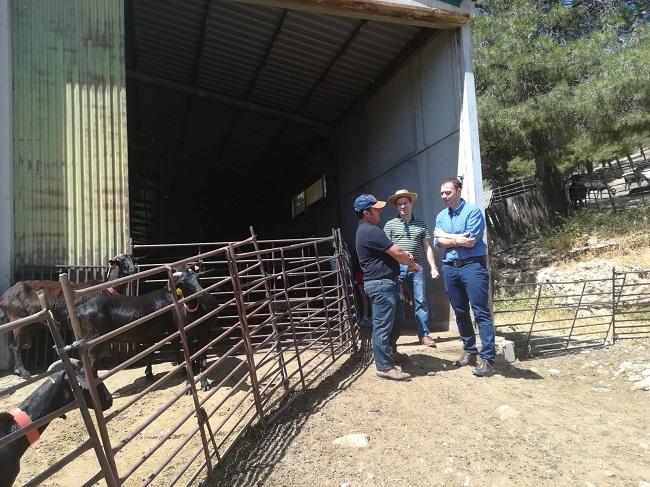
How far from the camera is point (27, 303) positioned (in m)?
5.64

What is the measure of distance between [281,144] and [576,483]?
44.2 feet

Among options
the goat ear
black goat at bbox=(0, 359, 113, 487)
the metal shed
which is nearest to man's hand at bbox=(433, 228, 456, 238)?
the metal shed

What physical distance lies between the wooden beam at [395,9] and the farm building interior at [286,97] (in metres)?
0.47

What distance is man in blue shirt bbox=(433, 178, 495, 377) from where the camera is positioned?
15.4ft

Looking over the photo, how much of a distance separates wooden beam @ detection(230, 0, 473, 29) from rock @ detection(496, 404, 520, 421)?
5.09 m

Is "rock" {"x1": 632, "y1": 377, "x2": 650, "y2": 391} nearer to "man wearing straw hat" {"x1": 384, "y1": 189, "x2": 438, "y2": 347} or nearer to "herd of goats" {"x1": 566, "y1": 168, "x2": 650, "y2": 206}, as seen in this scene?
"man wearing straw hat" {"x1": 384, "y1": 189, "x2": 438, "y2": 347}

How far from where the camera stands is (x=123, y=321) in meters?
5.47

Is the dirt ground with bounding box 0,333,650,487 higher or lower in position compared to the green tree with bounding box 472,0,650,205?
lower

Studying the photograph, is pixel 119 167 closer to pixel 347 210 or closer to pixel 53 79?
pixel 53 79

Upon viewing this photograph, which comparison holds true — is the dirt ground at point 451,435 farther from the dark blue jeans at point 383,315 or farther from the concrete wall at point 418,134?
the concrete wall at point 418,134

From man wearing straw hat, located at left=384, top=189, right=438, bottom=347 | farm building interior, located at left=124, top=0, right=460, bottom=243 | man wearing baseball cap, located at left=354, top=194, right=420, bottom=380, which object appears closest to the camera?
man wearing baseball cap, located at left=354, top=194, right=420, bottom=380

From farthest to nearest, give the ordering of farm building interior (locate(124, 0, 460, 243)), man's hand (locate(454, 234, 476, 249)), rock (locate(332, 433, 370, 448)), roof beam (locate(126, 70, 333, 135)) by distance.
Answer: roof beam (locate(126, 70, 333, 135)) → farm building interior (locate(124, 0, 460, 243)) → man's hand (locate(454, 234, 476, 249)) → rock (locate(332, 433, 370, 448))

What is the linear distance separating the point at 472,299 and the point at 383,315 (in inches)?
34.8

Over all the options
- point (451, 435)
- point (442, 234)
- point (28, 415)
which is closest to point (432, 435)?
point (451, 435)
